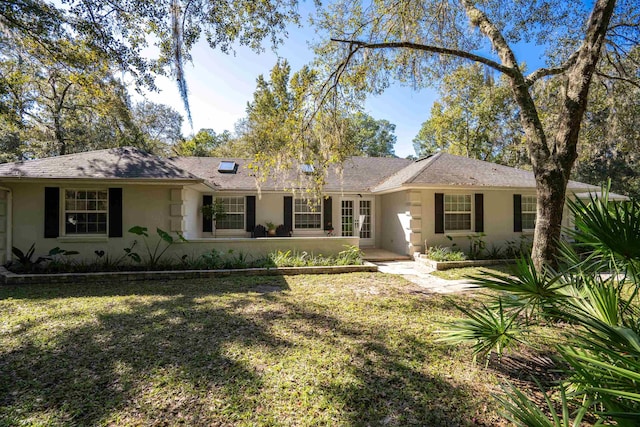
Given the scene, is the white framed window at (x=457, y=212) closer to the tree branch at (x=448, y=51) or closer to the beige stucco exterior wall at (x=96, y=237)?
the tree branch at (x=448, y=51)

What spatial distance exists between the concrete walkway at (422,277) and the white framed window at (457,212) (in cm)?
215

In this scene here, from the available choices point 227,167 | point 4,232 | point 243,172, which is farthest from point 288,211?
point 4,232

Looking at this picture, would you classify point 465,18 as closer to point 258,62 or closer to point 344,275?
point 258,62

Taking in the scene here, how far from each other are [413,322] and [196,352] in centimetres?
322

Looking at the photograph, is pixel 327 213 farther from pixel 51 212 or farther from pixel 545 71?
pixel 51 212

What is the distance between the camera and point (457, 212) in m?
10.9

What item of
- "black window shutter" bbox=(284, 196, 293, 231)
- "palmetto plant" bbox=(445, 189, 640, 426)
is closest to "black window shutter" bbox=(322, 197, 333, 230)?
"black window shutter" bbox=(284, 196, 293, 231)

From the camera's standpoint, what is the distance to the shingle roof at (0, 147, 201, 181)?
25.9 feet

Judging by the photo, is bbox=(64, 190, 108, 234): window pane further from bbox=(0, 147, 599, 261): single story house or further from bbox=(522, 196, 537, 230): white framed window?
bbox=(522, 196, 537, 230): white framed window

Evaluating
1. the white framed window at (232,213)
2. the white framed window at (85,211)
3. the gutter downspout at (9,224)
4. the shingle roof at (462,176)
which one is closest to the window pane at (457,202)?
the shingle roof at (462,176)

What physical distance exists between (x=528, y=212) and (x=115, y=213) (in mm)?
14325

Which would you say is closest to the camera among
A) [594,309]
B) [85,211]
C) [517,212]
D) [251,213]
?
[594,309]

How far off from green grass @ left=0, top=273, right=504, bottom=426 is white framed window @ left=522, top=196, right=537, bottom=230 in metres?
7.90

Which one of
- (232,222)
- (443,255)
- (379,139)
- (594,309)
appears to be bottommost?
(443,255)
